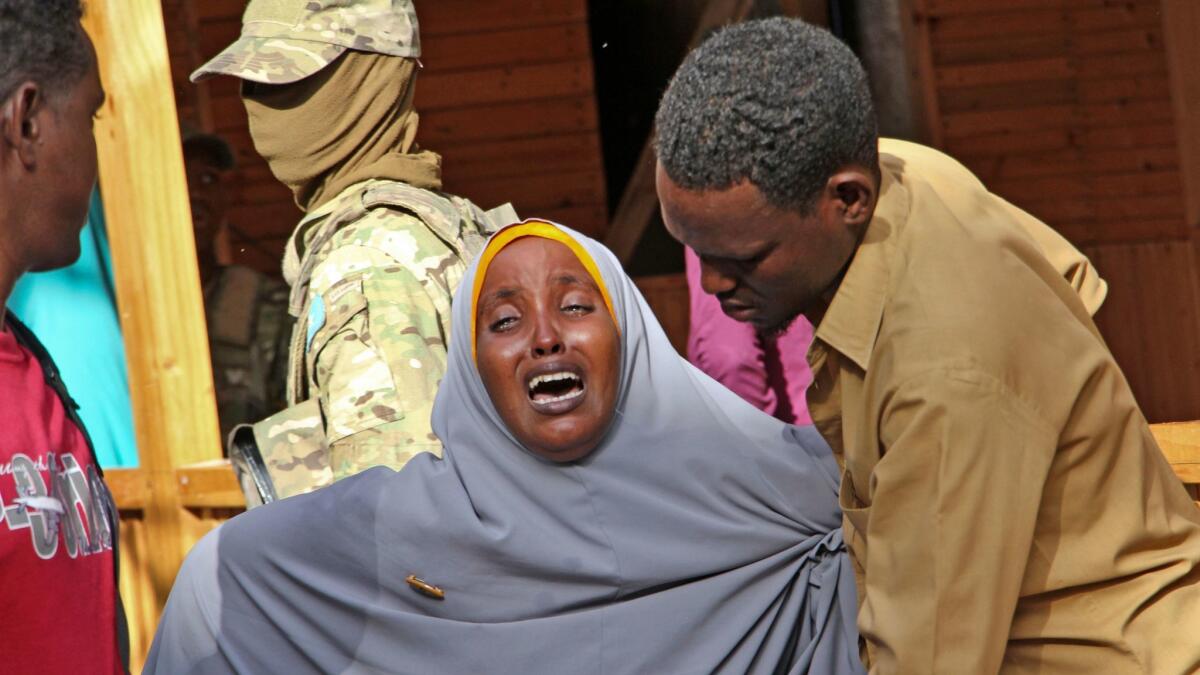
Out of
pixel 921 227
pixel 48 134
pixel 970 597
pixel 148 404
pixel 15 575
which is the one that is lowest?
pixel 148 404

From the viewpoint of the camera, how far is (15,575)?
1892 millimetres

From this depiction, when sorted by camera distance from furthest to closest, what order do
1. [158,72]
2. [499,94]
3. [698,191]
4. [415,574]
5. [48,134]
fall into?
[499,94], [158,72], [415,574], [698,191], [48,134]

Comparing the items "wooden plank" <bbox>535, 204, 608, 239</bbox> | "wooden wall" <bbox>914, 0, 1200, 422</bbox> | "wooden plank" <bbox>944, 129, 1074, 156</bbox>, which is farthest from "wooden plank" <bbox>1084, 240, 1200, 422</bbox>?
"wooden plank" <bbox>535, 204, 608, 239</bbox>

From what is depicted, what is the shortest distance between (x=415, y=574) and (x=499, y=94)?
5310 millimetres

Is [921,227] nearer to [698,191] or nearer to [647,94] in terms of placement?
[698,191]

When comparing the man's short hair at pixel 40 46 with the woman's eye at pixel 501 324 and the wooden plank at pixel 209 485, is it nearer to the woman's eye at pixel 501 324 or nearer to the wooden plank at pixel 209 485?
the woman's eye at pixel 501 324

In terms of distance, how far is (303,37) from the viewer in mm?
3311

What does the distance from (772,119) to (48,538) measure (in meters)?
1.12

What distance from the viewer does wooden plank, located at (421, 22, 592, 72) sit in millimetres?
7969

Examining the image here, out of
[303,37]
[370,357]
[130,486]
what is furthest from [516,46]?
[370,357]

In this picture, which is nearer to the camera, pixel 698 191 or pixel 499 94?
pixel 698 191

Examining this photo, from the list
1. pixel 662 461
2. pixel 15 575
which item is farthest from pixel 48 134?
pixel 662 461

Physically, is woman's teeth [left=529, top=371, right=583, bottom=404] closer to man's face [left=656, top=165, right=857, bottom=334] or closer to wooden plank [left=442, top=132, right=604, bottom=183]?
man's face [left=656, top=165, right=857, bottom=334]

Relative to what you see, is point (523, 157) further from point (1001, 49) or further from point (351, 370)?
point (351, 370)
